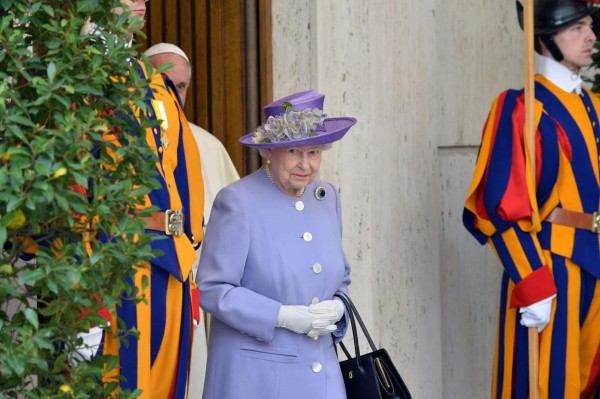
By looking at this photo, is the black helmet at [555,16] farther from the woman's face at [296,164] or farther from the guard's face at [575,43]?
the woman's face at [296,164]

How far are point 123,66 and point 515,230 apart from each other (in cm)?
240

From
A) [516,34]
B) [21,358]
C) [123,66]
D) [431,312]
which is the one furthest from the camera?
[516,34]

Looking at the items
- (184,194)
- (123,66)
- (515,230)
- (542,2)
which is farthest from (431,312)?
(123,66)

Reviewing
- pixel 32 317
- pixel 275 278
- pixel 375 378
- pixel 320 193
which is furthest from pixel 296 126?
pixel 32 317

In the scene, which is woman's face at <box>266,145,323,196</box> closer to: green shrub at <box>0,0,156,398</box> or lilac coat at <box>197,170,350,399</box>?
lilac coat at <box>197,170,350,399</box>

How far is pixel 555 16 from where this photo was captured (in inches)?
200

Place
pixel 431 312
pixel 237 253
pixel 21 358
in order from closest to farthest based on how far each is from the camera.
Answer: pixel 21 358, pixel 237 253, pixel 431 312

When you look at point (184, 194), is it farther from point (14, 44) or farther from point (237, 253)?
point (14, 44)

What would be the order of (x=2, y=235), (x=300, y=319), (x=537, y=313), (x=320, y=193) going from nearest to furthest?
(x=2, y=235)
(x=300, y=319)
(x=320, y=193)
(x=537, y=313)

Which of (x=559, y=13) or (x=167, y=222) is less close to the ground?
(x=559, y=13)

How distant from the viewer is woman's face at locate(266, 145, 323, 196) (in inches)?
153

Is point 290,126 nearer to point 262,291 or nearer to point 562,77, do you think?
point 262,291

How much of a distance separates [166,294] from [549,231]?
5.61 ft

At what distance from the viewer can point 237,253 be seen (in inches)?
151
